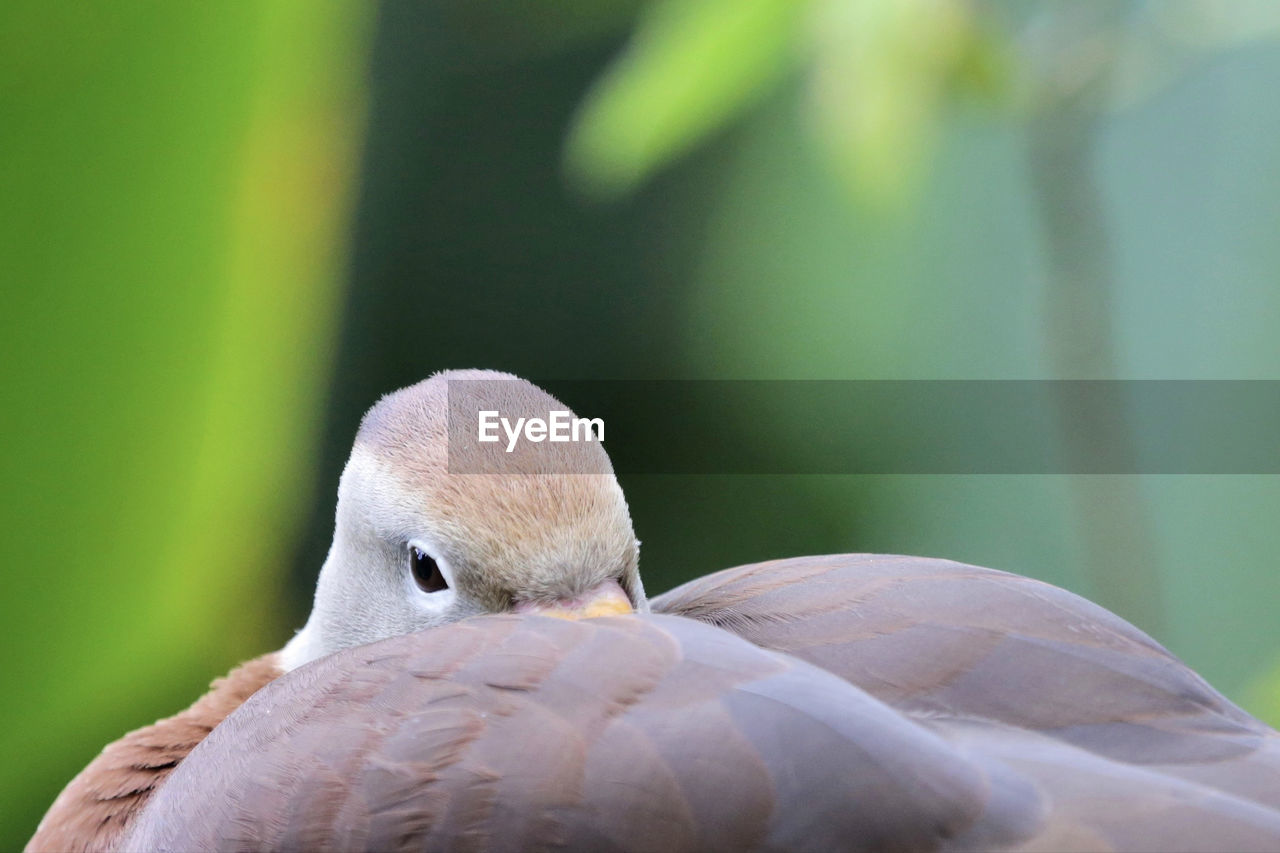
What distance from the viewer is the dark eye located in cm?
97

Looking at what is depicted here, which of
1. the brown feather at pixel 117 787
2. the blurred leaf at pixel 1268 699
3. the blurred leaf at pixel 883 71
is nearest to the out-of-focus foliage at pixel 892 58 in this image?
the blurred leaf at pixel 883 71

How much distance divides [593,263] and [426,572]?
109cm

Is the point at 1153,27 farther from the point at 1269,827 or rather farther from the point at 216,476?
the point at 216,476

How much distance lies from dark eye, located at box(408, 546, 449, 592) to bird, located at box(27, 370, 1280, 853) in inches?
1.1

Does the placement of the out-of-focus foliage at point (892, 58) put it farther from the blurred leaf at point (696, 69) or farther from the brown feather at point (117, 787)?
the brown feather at point (117, 787)

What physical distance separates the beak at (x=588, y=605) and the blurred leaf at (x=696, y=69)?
0.38 meters

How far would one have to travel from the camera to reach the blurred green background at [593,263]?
3.81 ft

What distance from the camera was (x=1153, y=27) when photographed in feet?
3.80

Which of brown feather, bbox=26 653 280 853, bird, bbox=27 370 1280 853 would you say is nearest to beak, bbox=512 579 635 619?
bird, bbox=27 370 1280 853

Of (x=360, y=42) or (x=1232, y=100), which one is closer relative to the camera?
(x=1232, y=100)

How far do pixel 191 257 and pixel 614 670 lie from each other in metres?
0.94

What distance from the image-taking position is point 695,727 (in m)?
0.62

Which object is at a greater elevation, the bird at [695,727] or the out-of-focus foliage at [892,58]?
the out-of-focus foliage at [892,58]

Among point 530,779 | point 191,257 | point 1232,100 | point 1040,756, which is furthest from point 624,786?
point 1232,100
